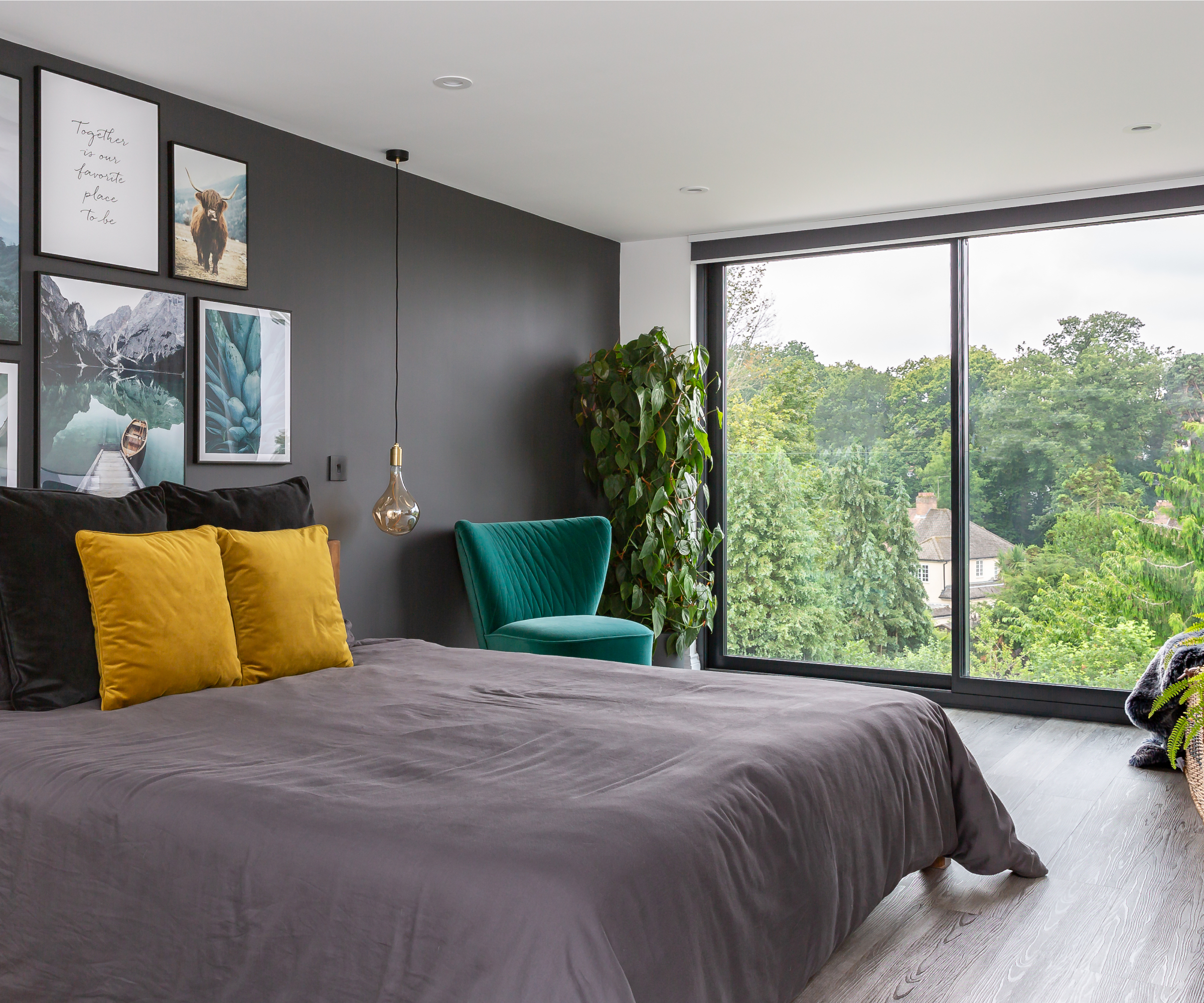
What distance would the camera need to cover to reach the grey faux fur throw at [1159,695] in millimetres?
3932

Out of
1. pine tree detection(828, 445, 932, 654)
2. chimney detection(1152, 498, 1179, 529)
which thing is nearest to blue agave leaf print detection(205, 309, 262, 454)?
pine tree detection(828, 445, 932, 654)

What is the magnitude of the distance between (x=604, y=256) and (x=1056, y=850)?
3770 mm

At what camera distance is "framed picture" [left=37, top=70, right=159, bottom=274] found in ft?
10.2

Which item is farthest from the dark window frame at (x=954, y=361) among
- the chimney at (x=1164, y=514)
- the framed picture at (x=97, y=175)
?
the framed picture at (x=97, y=175)

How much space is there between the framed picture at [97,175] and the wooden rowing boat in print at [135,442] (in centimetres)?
50

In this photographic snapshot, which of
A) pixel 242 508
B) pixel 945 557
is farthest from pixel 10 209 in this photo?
pixel 945 557

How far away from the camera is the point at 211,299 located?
3594 mm

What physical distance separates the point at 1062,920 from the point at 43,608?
8.76 ft

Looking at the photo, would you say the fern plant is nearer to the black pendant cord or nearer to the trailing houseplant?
the trailing houseplant

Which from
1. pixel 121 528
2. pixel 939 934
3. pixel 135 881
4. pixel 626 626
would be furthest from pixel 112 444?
pixel 939 934

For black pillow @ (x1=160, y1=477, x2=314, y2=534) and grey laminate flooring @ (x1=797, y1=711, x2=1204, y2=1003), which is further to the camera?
black pillow @ (x1=160, y1=477, x2=314, y2=534)

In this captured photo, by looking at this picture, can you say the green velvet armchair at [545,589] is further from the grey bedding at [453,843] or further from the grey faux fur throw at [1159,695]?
the grey faux fur throw at [1159,695]

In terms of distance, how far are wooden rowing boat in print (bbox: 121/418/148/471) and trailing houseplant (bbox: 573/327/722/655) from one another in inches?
91.2

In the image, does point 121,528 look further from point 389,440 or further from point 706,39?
point 706,39
